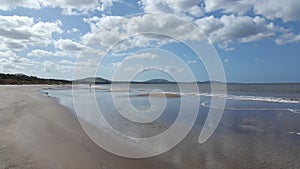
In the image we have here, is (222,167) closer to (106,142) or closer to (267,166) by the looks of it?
(267,166)

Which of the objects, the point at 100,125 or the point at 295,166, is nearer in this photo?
the point at 295,166

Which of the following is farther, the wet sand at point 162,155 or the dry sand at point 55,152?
the wet sand at point 162,155

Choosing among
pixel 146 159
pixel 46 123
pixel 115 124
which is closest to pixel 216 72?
pixel 146 159

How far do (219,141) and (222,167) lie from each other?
305cm

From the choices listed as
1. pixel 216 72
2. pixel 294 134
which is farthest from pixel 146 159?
pixel 294 134

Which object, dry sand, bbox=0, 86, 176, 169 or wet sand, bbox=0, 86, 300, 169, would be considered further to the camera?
wet sand, bbox=0, 86, 300, 169

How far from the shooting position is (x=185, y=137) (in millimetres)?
10820

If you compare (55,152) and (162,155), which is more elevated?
(55,152)

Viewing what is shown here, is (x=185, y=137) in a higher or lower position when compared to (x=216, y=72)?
lower

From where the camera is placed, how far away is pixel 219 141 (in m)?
10.1

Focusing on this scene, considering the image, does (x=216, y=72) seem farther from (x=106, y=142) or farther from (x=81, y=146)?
(x=81, y=146)

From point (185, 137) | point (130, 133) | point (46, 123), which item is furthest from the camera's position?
point (46, 123)

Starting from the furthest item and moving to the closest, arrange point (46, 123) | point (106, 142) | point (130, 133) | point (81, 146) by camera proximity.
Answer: point (46, 123), point (130, 133), point (106, 142), point (81, 146)

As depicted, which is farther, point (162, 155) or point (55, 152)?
point (162, 155)
